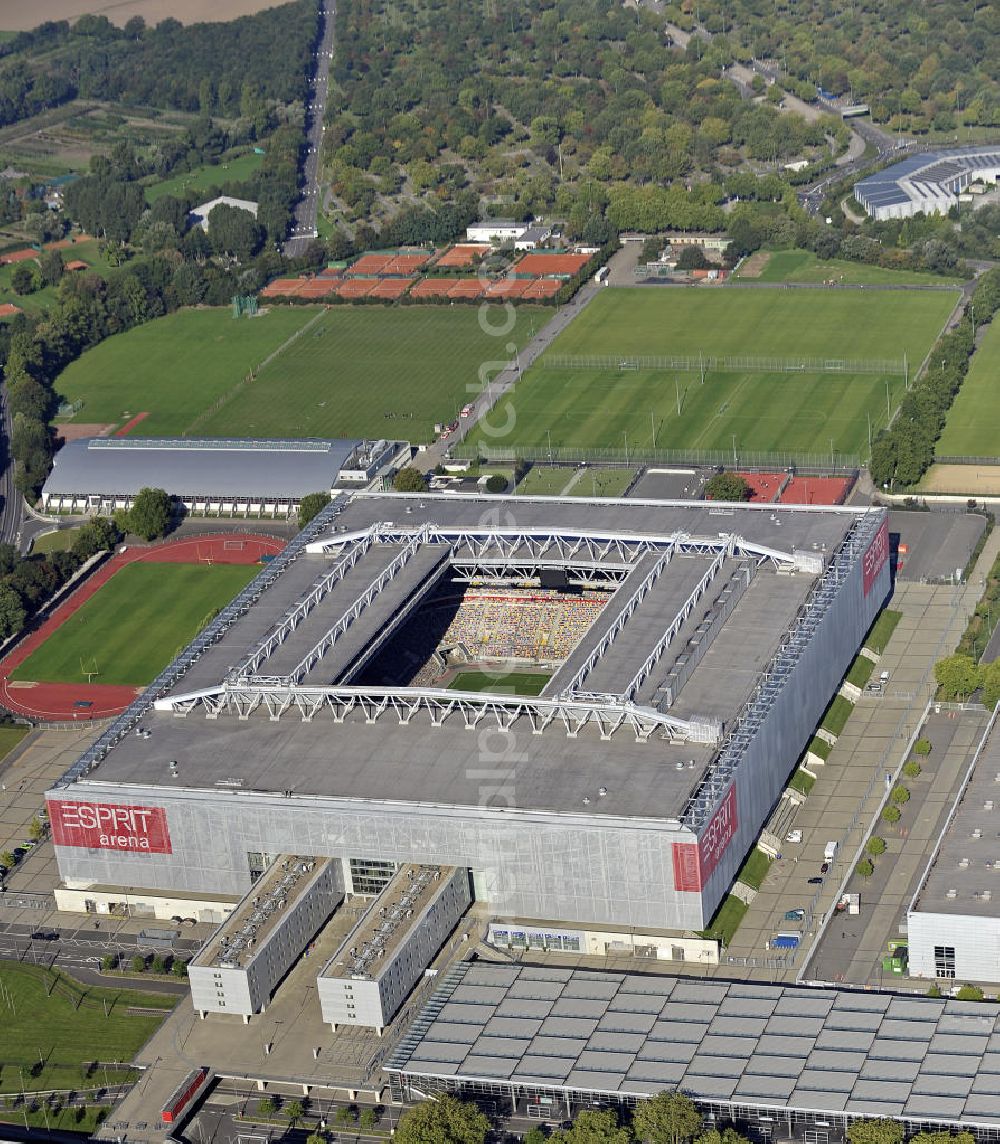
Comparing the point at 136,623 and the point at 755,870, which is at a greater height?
the point at 755,870

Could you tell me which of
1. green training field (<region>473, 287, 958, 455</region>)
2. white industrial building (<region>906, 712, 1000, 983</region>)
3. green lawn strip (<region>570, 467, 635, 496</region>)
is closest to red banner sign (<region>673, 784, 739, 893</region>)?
white industrial building (<region>906, 712, 1000, 983</region>)

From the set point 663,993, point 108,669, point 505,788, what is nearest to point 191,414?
point 108,669

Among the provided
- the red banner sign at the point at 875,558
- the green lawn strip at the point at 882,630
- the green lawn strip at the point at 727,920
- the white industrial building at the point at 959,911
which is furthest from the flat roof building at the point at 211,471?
the white industrial building at the point at 959,911

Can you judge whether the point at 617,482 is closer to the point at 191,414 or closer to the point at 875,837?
the point at 191,414

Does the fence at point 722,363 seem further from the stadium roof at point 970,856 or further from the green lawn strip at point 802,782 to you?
the stadium roof at point 970,856

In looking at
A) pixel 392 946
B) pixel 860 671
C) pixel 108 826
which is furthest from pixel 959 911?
pixel 108 826

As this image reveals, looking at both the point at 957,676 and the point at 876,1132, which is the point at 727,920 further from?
the point at 957,676

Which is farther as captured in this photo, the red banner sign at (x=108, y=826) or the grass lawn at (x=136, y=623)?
the grass lawn at (x=136, y=623)
